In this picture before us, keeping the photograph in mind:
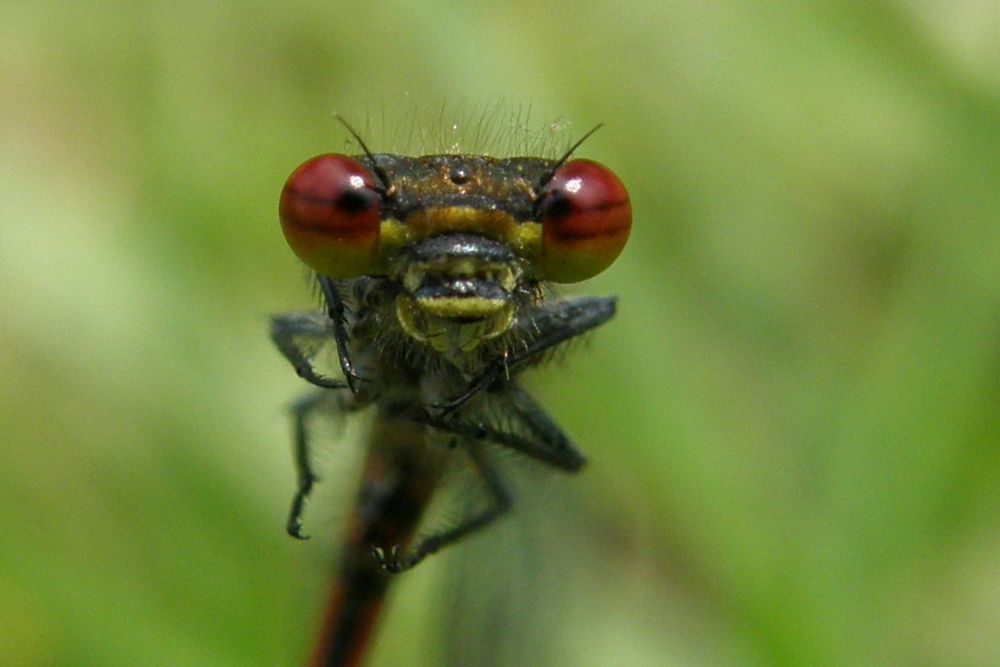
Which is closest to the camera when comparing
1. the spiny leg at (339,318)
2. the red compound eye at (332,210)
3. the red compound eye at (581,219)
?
the red compound eye at (332,210)

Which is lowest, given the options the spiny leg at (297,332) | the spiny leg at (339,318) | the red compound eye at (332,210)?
the spiny leg at (297,332)

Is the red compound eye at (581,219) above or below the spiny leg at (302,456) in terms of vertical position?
above

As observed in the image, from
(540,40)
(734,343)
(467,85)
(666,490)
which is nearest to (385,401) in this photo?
(666,490)

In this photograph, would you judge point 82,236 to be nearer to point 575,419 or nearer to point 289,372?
point 289,372

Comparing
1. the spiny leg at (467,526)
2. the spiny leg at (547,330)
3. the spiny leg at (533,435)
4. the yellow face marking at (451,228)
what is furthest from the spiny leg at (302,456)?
the yellow face marking at (451,228)

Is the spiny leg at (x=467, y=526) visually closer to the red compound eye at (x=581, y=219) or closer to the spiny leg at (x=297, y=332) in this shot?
the spiny leg at (x=297, y=332)

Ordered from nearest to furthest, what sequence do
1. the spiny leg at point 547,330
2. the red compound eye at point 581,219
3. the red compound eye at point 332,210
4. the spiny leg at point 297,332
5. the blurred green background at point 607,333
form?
the red compound eye at point 332,210 → the red compound eye at point 581,219 → the spiny leg at point 547,330 → the spiny leg at point 297,332 → the blurred green background at point 607,333

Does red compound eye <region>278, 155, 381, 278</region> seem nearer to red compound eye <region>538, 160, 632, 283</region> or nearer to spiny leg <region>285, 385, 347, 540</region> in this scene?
red compound eye <region>538, 160, 632, 283</region>
